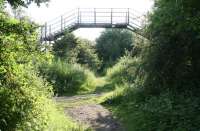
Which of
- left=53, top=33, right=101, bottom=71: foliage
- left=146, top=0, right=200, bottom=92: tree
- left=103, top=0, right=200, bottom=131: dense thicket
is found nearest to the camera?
left=103, top=0, right=200, bottom=131: dense thicket

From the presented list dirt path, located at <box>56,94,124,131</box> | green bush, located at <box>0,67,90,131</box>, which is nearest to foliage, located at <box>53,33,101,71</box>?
dirt path, located at <box>56,94,124,131</box>

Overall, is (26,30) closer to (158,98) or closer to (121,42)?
(158,98)

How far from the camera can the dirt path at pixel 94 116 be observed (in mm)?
16891

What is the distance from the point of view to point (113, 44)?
5656 centimetres

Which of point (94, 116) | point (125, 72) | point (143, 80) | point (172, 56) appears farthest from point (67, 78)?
point (172, 56)

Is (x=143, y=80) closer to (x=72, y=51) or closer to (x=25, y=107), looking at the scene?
(x=25, y=107)

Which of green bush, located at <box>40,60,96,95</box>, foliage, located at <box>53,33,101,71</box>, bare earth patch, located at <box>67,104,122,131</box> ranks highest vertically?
foliage, located at <box>53,33,101,71</box>

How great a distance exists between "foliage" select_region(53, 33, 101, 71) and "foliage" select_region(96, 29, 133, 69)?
23.0 ft

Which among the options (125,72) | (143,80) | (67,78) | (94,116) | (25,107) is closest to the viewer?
(25,107)

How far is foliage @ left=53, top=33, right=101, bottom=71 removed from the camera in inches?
1512

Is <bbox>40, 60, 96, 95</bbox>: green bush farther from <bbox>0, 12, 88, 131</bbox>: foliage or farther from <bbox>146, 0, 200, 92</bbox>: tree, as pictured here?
<bbox>0, 12, 88, 131</bbox>: foliage

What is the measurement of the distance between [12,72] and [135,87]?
10862 mm

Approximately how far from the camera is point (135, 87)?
2241 cm

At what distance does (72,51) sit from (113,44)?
56.0 feet
